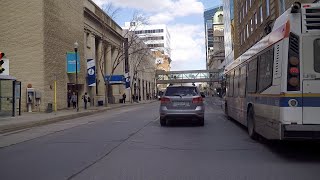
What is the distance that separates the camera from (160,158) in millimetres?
10078

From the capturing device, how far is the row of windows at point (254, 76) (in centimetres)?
1078

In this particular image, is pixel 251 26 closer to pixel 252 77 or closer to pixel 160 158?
pixel 252 77

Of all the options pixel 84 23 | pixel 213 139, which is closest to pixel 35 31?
pixel 84 23

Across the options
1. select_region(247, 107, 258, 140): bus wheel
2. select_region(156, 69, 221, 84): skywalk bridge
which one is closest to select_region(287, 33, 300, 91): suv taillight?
select_region(247, 107, 258, 140): bus wheel

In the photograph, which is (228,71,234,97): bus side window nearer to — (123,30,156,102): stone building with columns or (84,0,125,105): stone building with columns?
(84,0,125,105): stone building with columns

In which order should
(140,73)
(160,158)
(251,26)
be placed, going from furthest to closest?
(140,73), (251,26), (160,158)

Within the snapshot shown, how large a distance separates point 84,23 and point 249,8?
21.2 meters

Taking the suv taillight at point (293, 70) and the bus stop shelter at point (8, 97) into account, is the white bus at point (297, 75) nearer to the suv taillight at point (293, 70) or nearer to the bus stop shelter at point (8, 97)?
the suv taillight at point (293, 70)

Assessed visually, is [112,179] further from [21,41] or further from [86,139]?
[21,41]

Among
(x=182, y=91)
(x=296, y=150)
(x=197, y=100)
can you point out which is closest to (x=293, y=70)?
(x=296, y=150)

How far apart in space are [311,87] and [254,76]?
388cm

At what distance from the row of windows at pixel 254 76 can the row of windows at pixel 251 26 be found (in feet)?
96.9

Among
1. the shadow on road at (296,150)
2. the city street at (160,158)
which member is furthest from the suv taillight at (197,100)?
the shadow on road at (296,150)

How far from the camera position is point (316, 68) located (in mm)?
9180
